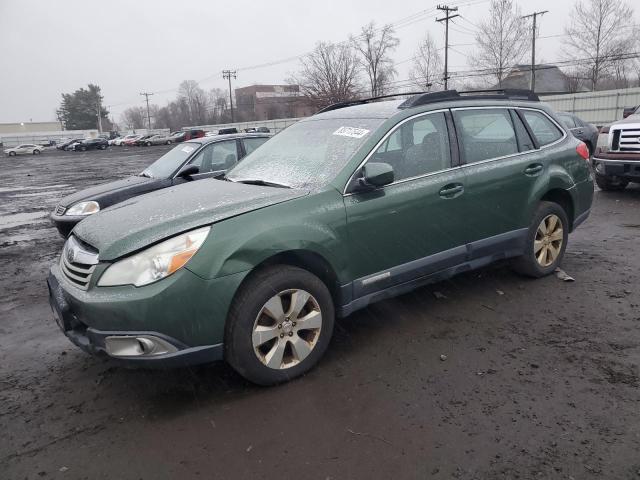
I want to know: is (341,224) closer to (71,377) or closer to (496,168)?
(496,168)

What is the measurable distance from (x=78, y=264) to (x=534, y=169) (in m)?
3.88

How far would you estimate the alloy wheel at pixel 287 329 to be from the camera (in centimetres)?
302

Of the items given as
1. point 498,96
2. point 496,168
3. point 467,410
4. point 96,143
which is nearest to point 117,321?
point 467,410

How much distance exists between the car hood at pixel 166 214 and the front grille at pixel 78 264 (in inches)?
2.7

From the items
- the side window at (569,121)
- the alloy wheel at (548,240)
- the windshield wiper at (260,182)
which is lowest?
the alloy wheel at (548,240)

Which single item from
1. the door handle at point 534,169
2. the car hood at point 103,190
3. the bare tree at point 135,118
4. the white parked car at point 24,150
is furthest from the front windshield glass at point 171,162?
the bare tree at point 135,118

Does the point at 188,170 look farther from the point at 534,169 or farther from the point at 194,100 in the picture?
the point at 194,100

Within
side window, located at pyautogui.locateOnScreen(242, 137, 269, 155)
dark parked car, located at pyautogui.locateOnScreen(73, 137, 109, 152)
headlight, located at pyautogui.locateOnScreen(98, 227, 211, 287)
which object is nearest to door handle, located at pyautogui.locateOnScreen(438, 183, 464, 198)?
headlight, located at pyautogui.locateOnScreen(98, 227, 211, 287)

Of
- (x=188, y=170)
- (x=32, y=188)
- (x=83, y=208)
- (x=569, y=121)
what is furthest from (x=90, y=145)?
(x=188, y=170)

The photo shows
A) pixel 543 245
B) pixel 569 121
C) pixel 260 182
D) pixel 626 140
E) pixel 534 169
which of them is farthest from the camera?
pixel 569 121

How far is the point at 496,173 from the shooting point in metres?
4.21

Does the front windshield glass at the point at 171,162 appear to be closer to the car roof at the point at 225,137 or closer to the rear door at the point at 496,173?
the car roof at the point at 225,137

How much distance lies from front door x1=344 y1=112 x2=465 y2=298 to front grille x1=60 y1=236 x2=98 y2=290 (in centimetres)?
165

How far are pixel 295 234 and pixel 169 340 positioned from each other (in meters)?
0.98
